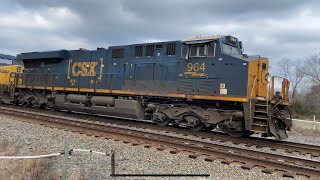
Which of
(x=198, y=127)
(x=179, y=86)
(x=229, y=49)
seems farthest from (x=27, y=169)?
(x=229, y=49)

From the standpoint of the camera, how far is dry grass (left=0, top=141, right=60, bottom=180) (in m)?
5.20

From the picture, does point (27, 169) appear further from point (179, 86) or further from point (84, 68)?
point (84, 68)

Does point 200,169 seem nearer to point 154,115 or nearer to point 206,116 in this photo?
point 206,116

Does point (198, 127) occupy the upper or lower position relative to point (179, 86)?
lower

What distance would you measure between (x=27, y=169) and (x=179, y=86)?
716 cm

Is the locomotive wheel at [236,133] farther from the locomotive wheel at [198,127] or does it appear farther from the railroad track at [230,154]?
the railroad track at [230,154]

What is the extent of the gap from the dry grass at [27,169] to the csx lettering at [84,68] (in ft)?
30.7

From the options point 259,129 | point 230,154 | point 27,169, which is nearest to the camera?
point 27,169

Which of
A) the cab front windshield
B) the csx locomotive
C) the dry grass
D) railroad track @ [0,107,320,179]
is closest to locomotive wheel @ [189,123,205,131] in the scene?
the csx locomotive

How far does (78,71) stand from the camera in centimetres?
1625

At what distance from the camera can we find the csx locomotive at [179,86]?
10281mm

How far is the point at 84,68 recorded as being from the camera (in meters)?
16.0

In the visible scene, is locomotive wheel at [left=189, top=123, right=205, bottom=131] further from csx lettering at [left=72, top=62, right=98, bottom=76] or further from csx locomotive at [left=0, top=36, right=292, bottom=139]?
csx lettering at [left=72, top=62, right=98, bottom=76]

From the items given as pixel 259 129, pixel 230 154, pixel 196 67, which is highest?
pixel 196 67
